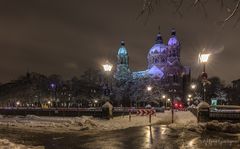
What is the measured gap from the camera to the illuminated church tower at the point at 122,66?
160 meters

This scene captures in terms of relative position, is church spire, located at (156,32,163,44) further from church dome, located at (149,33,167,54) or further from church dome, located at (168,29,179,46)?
church dome, located at (168,29,179,46)

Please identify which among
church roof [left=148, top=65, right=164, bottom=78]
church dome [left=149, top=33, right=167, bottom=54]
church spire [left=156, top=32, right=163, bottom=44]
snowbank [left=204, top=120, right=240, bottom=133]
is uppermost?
church spire [left=156, top=32, right=163, bottom=44]

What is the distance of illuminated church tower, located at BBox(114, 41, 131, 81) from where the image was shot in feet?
524

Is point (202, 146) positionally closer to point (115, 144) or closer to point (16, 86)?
point (115, 144)

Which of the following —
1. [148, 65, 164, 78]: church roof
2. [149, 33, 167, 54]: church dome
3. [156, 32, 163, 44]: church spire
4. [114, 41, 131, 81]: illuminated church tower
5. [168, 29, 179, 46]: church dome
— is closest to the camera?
[148, 65, 164, 78]: church roof

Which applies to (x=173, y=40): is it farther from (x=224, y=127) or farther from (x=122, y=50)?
(x=224, y=127)

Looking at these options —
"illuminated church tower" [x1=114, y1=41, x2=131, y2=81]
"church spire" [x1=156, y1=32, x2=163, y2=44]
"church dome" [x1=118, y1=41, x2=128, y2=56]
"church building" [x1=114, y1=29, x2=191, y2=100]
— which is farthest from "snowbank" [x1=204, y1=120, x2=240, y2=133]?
"church dome" [x1=118, y1=41, x2=128, y2=56]

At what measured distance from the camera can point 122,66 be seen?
16412 cm

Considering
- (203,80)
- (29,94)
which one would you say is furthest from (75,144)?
(29,94)

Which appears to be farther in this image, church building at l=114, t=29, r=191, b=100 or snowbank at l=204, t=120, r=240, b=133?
church building at l=114, t=29, r=191, b=100

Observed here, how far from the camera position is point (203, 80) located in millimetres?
28672

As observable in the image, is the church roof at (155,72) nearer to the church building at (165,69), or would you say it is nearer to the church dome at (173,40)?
the church building at (165,69)

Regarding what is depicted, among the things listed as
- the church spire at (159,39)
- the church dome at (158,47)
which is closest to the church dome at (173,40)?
the church dome at (158,47)

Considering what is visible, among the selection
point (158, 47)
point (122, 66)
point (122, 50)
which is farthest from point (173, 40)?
point (122, 50)
